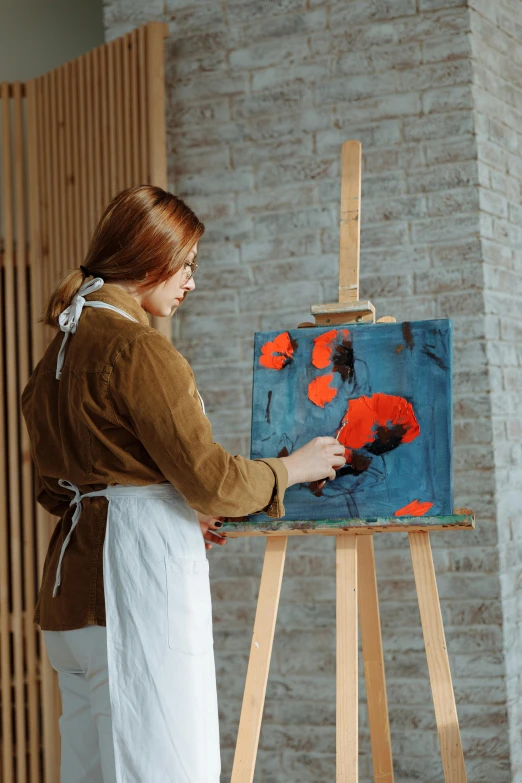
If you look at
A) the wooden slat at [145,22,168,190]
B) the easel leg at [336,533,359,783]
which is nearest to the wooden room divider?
the wooden slat at [145,22,168,190]

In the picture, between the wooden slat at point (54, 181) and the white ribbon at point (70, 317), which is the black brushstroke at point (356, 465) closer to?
the white ribbon at point (70, 317)

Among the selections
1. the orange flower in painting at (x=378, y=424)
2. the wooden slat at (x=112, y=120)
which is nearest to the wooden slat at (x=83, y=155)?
the wooden slat at (x=112, y=120)

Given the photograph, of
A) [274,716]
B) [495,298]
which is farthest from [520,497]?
[274,716]

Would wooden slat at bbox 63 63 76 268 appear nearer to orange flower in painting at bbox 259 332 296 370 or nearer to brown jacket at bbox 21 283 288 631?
orange flower in painting at bbox 259 332 296 370

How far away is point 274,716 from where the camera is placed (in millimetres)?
3109

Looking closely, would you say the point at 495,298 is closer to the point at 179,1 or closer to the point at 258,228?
the point at 258,228

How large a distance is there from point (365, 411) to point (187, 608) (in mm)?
668

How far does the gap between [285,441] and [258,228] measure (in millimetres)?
1302

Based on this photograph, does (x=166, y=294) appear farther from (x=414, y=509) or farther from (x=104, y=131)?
(x=104, y=131)

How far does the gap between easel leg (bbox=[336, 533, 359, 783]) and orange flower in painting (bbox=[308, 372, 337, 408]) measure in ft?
0.98

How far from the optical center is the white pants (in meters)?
1.60

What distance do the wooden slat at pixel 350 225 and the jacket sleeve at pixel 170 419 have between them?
697 mm

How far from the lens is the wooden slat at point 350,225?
2205 millimetres

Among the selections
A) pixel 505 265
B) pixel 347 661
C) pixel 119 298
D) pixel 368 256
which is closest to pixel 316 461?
pixel 347 661
